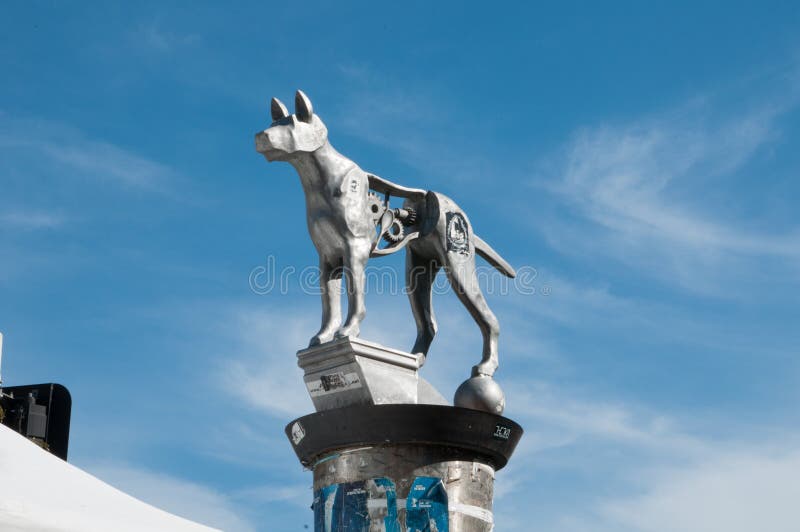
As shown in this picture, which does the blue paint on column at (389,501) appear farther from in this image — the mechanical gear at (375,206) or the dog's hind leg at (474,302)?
the mechanical gear at (375,206)

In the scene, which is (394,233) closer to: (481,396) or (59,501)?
(481,396)

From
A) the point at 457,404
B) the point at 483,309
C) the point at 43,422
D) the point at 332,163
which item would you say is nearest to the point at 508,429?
the point at 457,404

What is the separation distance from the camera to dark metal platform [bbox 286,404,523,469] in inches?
487

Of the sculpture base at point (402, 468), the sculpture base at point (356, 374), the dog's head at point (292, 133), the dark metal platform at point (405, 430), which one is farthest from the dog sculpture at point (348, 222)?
the sculpture base at point (402, 468)

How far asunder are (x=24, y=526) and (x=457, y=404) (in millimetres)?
5312

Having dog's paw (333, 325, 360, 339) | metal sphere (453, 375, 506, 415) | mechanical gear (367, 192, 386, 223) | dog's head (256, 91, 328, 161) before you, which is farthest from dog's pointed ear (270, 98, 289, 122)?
metal sphere (453, 375, 506, 415)

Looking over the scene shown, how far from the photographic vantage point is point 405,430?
40.6ft

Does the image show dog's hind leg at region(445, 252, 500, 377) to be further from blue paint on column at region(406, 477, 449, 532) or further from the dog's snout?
the dog's snout

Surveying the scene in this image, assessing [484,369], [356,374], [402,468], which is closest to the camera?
Result: [402,468]

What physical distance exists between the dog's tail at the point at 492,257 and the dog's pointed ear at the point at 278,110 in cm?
303

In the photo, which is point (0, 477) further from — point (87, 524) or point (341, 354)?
point (341, 354)

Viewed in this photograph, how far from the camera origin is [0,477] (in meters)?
10.7

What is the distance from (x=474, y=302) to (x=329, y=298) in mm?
2027

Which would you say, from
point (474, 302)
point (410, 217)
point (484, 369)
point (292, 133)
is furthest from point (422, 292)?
point (292, 133)
